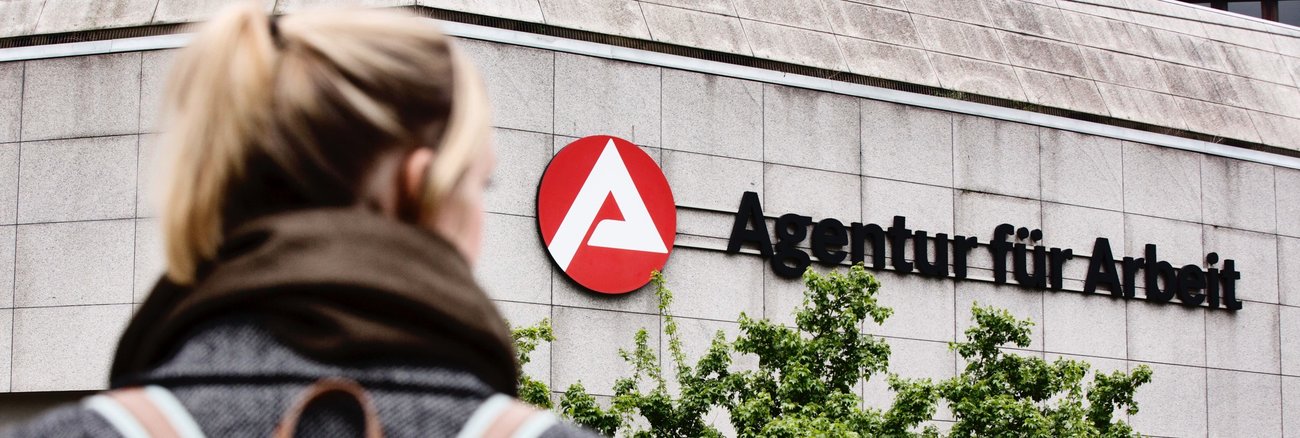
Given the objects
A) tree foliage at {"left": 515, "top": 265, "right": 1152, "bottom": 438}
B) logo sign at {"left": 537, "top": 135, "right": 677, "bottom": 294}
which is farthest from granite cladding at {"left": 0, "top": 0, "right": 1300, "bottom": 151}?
tree foliage at {"left": 515, "top": 265, "right": 1152, "bottom": 438}

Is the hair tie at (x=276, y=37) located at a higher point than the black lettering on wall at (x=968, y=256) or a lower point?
lower

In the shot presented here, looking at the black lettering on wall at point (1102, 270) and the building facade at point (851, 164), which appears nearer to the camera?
the building facade at point (851, 164)

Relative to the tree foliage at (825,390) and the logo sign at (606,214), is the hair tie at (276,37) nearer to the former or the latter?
the tree foliage at (825,390)

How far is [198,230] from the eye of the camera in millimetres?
1425

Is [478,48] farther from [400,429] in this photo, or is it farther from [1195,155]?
[400,429]

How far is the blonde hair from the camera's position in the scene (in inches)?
55.0

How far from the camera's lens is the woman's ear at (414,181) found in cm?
142

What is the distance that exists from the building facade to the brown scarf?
646 inches

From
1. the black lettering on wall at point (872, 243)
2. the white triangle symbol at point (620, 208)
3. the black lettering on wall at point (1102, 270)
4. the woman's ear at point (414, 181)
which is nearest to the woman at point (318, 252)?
the woman's ear at point (414, 181)

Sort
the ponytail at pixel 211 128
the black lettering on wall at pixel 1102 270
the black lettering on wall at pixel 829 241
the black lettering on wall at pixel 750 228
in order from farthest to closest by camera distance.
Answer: the black lettering on wall at pixel 1102 270
the black lettering on wall at pixel 829 241
the black lettering on wall at pixel 750 228
the ponytail at pixel 211 128

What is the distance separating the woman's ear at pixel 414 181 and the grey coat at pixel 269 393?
0.15 metres

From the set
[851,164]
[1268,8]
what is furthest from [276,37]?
[1268,8]

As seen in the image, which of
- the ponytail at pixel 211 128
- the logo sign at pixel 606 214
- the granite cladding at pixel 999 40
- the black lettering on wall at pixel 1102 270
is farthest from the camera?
the black lettering on wall at pixel 1102 270

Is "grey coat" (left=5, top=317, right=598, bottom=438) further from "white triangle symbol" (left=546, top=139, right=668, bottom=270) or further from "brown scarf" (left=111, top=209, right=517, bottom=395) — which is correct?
"white triangle symbol" (left=546, top=139, right=668, bottom=270)
